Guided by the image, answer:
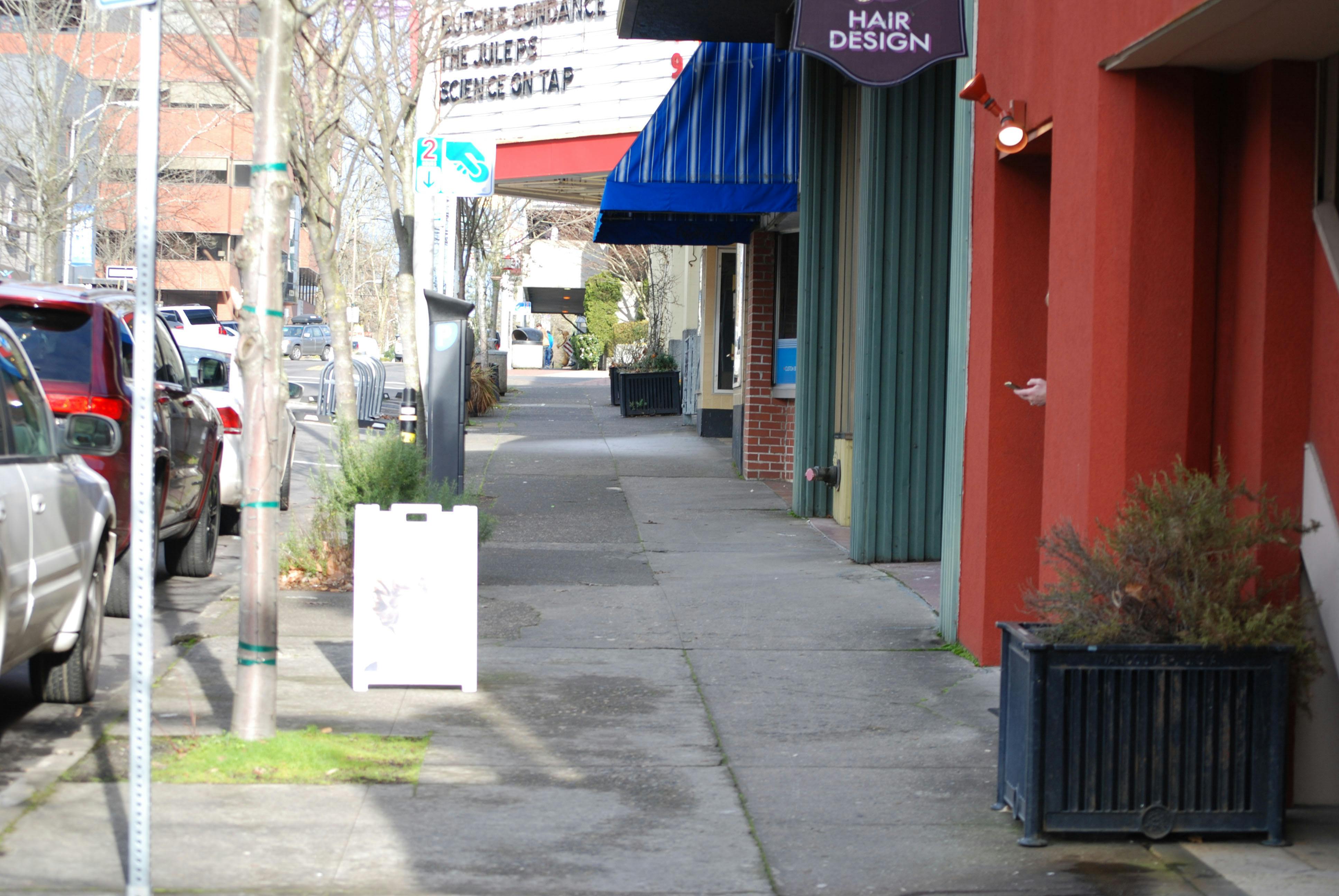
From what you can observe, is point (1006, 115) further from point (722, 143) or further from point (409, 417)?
point (722, 143)

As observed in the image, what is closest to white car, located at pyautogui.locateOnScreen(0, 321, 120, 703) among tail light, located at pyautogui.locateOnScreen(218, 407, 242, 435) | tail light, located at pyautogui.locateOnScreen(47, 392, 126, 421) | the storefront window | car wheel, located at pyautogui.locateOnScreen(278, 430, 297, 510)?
tail light, located at pyautogui.locateOnScreen(47, 392, 126, 421)

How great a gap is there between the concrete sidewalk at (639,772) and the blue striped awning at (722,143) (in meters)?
3.83

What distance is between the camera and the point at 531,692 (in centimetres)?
681

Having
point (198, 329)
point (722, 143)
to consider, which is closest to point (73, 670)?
point (722, 143)

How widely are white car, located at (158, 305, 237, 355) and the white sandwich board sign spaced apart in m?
31.7

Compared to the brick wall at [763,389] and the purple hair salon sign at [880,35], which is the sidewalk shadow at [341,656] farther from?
the brick wall at [763,389]

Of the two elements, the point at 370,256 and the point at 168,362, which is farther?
the point at 370,256

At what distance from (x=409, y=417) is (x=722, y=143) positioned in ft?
13.2

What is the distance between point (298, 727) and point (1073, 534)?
3209mm

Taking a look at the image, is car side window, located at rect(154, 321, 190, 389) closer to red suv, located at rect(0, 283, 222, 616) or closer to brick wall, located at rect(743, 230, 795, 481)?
red suv, located at rect(0, 283, 222, 616)

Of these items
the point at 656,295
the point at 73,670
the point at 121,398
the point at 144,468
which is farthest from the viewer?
the point at 656,295

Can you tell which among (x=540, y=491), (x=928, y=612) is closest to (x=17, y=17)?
(x=540, y=491)

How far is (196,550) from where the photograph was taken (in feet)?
32.9

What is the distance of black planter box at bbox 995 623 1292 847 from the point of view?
4691 mm
